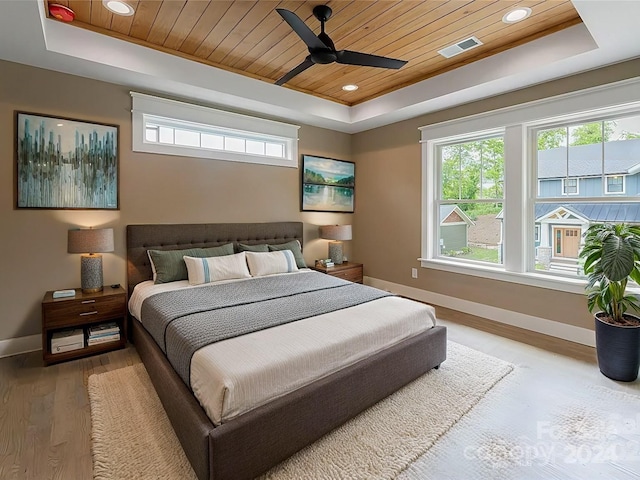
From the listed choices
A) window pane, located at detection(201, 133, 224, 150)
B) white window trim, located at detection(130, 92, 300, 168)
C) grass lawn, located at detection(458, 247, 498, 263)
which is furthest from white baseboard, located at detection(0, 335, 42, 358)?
grass lawn, located at detection(458, 247, 498, 263)

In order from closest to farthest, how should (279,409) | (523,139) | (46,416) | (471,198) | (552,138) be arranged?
(279,409)
(46,416)
(552,138)
(523,139)
(471,198)

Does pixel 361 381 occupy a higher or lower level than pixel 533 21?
lower

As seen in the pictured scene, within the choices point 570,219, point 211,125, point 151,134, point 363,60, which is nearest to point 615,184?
point 570,219

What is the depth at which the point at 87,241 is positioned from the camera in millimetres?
2941

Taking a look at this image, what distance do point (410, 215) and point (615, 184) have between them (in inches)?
86.7

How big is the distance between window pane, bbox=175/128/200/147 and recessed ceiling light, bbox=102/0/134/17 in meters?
1.31

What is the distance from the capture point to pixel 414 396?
228 cm

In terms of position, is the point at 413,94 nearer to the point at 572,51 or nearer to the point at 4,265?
the point at 572,51

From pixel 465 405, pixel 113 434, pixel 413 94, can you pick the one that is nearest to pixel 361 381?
pixel 465 405

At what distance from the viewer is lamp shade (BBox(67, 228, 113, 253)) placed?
293cm

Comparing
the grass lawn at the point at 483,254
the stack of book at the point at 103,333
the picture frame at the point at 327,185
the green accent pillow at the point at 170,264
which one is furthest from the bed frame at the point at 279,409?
the picture frame at the point at 327,185

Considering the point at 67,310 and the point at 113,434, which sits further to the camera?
the point at 67,310

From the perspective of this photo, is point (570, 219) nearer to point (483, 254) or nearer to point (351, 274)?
point (483, 254)

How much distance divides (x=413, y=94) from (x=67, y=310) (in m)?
4.28
